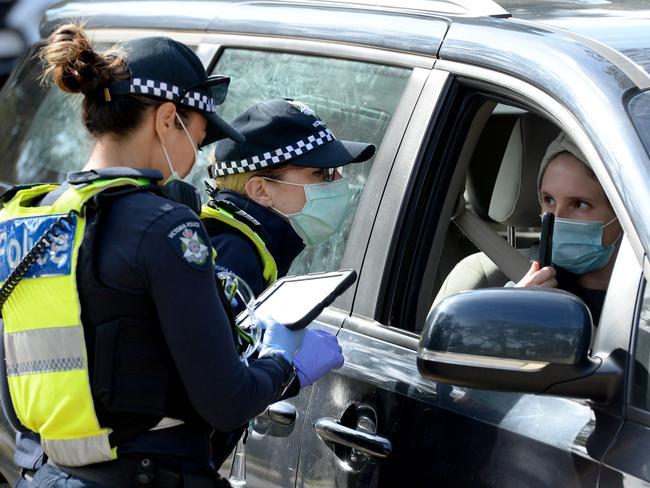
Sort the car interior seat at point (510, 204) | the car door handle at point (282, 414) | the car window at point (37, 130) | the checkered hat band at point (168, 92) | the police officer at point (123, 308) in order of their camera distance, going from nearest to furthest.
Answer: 1. the police officer at point (123, 308)
2. the checkered hat band at point (168, 92)
3. the car door handle at point (282, 414)
4. the car interior seat at point (510, 204)
5. the car window at point (37, 130)

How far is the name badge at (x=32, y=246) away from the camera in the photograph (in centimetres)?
226

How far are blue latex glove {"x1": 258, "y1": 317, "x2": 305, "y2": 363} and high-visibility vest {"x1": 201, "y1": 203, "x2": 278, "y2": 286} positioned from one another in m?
0.38

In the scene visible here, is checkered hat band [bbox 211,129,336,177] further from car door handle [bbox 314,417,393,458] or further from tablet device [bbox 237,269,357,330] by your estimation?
car door handle [bbox 314,417,393,458]

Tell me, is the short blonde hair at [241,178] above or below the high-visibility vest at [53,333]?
above

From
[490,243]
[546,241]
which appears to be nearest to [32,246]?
[546,241]

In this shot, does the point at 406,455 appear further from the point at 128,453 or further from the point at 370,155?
the point at 370,155

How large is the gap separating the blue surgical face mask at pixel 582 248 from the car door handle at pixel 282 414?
728 millimetres

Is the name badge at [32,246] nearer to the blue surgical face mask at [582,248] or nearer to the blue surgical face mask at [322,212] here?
the blue surgical face mask at [322,212]

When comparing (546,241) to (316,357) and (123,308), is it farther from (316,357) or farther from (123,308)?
(123,308)

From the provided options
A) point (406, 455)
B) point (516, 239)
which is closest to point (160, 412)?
point (406, 455)

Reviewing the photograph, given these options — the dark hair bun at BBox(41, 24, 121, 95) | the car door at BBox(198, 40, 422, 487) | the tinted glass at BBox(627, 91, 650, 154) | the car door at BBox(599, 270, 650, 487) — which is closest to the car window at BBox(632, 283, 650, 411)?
the car door at BBox(599, 270, 650, 487)

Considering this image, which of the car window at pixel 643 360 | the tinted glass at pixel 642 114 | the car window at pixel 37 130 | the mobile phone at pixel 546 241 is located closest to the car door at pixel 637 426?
the car window at pixel 643 360

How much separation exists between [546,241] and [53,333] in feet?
4.13

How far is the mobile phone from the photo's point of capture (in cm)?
298
